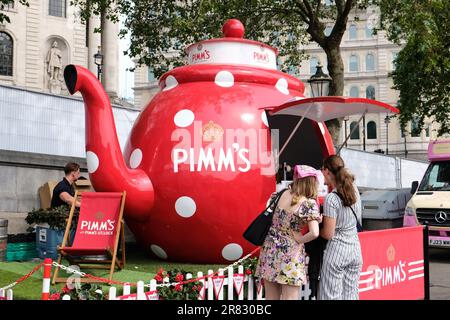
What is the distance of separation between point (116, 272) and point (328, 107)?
326 cm

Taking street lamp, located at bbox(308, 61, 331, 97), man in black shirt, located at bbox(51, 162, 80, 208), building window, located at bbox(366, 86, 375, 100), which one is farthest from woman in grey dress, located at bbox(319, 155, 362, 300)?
building window, located at bbox(366, 86, 375, 100)

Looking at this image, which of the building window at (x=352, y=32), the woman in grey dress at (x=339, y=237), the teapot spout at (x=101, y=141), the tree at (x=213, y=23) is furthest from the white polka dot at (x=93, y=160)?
the building window at (x=352, y=32)

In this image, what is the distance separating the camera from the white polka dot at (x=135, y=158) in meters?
7.00

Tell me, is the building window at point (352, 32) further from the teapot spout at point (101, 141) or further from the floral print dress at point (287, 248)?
the floral print dress at point (287, 248)

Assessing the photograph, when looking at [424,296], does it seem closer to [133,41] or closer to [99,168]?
[99,168]

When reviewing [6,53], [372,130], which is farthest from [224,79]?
[372,130]

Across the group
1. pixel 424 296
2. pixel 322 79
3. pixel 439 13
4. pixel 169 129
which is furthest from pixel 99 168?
pixel 439 13

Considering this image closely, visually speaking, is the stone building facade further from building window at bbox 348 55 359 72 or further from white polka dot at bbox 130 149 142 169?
building window at bbox 348 55 359 72

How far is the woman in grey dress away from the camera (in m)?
4.36

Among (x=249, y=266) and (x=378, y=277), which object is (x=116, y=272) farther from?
(x=378, y=277)

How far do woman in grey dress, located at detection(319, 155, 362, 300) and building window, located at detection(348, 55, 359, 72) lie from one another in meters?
71.8

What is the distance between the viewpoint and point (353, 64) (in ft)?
241

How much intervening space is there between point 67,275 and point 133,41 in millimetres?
10683

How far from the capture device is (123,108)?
42.9ft
